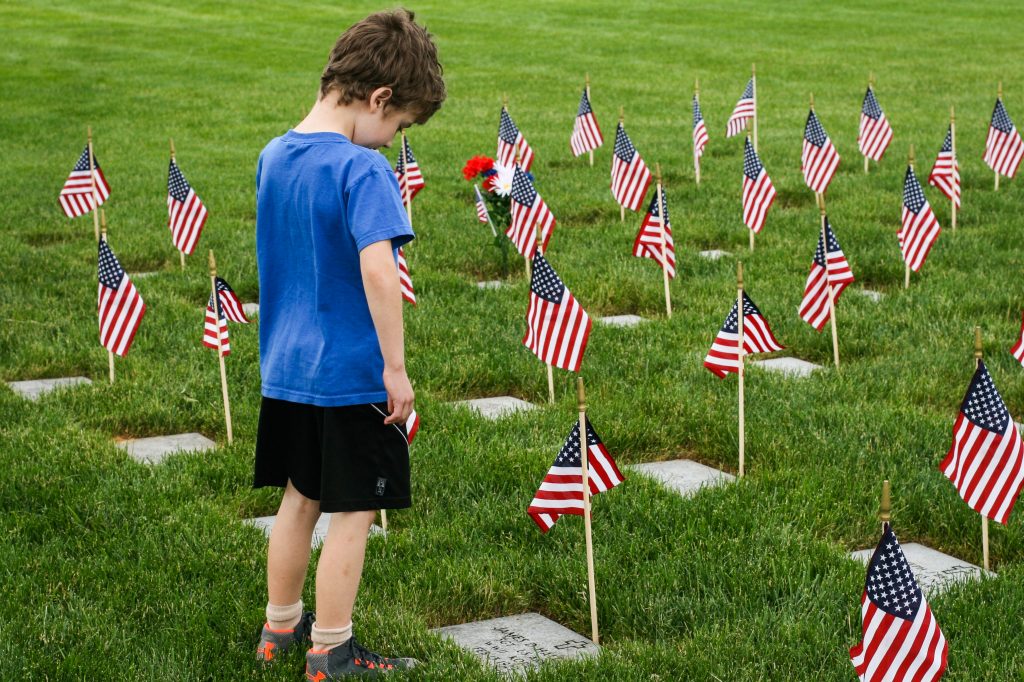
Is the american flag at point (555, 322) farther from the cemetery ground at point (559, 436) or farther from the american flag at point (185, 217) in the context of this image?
the american flag at point (185, 217)

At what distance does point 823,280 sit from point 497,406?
1728 mm

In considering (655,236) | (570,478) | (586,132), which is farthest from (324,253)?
(586,132)

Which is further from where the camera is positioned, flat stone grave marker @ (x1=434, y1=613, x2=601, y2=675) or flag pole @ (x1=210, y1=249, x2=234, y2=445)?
flag pole @ (x1=210, y1=249, x2=234, y2=445)

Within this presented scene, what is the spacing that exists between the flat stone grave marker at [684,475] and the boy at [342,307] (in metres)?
1.65

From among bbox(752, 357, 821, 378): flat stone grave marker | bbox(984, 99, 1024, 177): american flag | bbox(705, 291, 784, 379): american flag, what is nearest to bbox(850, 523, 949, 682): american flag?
bbox(705, 291, 784, 379): american flag

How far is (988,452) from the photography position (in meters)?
4.06

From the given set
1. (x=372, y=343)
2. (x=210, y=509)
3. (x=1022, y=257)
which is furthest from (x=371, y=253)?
(x=1022, y=257)

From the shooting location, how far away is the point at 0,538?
14.5 ft

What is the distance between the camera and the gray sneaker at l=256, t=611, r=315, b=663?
3619mm

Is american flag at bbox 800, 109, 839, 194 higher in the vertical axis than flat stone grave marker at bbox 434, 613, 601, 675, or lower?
higher

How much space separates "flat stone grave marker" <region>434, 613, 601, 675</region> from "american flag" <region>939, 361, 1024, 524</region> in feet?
4.41

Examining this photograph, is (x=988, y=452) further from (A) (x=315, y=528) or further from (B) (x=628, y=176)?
(B) (x=628, y=176)

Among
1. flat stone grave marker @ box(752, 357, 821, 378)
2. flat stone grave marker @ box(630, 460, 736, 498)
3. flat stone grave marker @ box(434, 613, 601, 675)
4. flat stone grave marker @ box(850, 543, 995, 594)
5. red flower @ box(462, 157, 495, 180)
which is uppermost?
red flower @ box(462, 157, 495, 180)

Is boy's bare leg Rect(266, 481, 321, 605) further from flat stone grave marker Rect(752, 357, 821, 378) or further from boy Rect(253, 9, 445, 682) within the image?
flat stone grave marker Rect(752, 357, 821, 378)
